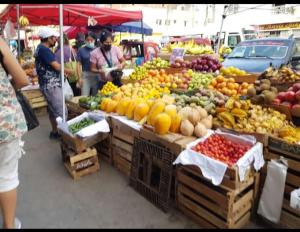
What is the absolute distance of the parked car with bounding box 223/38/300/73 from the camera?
7414 millimetres

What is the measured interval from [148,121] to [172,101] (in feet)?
2.05

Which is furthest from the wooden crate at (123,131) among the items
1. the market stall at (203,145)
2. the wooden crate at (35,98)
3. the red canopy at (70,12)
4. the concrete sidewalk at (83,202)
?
the red canopy at (70,12)

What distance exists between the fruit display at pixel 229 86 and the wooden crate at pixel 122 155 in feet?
5.90

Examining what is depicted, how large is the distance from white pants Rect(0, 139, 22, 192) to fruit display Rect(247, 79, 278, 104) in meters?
2.74

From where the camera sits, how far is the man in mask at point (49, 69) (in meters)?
4.62

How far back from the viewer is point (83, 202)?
3289mm

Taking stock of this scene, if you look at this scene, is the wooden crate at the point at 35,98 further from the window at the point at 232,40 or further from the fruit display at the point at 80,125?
the window at the point at 232,40

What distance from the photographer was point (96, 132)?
3.87 meters

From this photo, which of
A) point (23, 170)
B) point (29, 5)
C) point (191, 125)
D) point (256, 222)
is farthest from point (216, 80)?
point (29, 5)

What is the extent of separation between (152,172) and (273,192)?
51.5 inches

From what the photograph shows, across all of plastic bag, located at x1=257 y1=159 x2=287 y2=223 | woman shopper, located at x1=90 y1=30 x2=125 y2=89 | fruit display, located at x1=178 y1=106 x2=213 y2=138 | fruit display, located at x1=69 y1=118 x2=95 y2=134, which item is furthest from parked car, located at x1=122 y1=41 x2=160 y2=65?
plastic bag, located at x1=257 y1=159 x2=287 y2=223

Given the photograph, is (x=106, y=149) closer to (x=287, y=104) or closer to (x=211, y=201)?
(x=211, y=201)

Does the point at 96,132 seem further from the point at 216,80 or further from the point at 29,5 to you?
the point at 29,5

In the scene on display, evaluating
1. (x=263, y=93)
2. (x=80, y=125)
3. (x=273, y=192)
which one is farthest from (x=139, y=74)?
(x=273, y=192)
